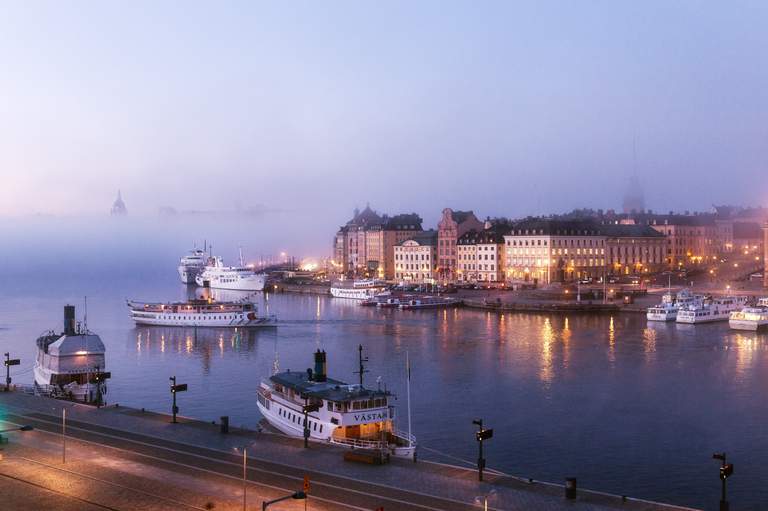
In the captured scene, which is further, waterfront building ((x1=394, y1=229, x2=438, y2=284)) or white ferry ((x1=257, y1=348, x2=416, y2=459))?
waterfront building ((x1=394, y1=229, x2=438, y2=284))

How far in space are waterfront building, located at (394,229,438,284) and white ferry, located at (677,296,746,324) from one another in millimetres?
36665

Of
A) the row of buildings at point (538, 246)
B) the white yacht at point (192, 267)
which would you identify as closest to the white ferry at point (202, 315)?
the row of buildings at point (538, 246)

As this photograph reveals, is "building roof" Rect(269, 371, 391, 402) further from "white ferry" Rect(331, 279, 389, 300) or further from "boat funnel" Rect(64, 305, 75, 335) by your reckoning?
"white ferry" Rect(331, 279, 389, 300)

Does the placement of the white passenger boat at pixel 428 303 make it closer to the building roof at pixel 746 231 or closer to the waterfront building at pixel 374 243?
the waterfront building at pixel 374 243

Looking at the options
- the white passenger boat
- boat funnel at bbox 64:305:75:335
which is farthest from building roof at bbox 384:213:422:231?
boat funnel at bbox 64:305:75:335

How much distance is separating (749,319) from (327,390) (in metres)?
36.0

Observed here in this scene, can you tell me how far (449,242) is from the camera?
88.1 m

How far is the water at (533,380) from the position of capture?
20969mm

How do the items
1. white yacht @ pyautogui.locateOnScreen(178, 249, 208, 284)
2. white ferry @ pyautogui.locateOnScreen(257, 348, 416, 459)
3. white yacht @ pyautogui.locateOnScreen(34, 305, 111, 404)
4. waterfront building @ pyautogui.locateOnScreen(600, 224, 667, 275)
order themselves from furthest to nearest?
white yacht @ pyautogui.locateOnScreen(178, 249, 208, 284), waterfront building @ pyautogui.locateOnScreen(600, 224, 667, 275), white yacht @ pyautogui.locateOnScreen(34, 305, 111, 404), white ferry @ pyautogui.locateOnScreen(257, 348, 416, 459)

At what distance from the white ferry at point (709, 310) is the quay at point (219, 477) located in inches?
1558

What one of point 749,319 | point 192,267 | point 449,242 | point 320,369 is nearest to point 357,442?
point 320,369

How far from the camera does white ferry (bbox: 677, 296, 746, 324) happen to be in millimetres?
52213

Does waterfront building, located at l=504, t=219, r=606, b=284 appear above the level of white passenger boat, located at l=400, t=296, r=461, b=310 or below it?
above

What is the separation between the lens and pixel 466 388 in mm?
30562
